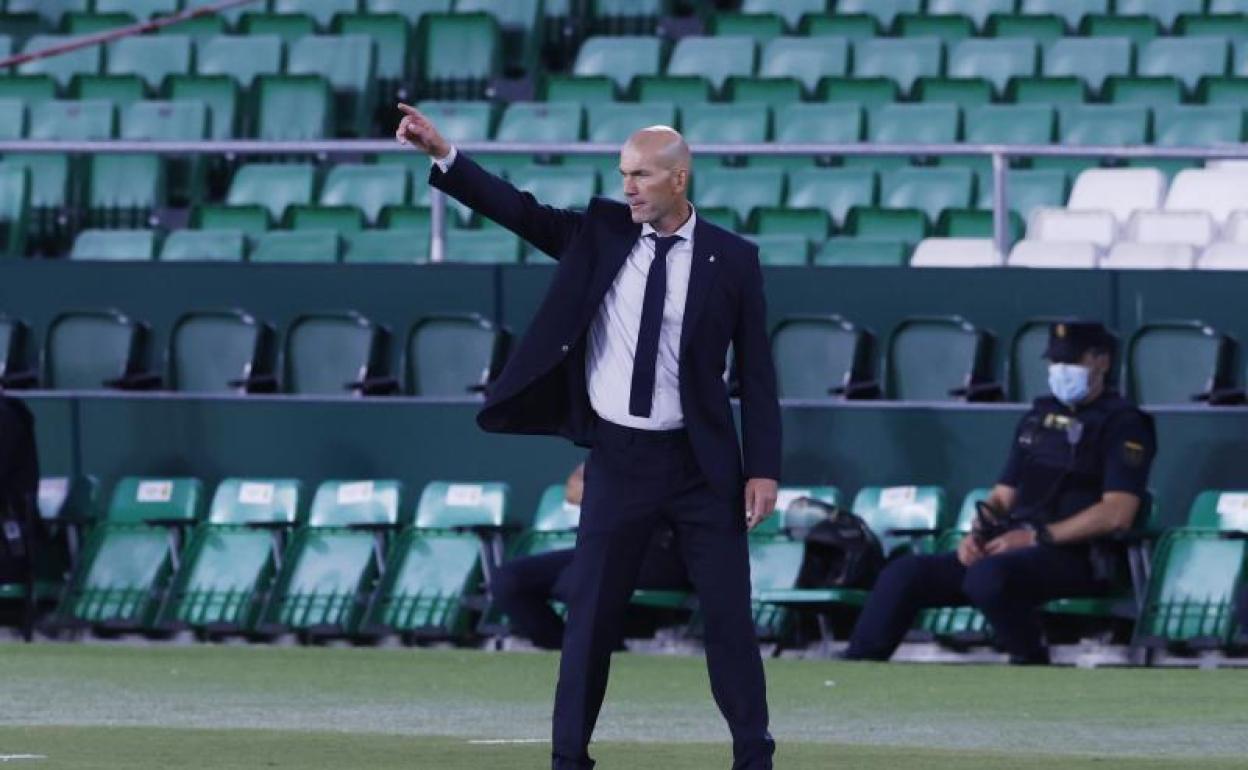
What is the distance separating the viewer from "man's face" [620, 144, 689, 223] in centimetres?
802

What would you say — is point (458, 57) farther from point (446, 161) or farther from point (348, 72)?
point (446, 161)

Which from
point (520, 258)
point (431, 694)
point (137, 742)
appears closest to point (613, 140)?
point (520, 258)

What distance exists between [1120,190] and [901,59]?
2.57m

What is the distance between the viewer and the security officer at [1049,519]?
44.0 feet

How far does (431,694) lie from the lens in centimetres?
1216

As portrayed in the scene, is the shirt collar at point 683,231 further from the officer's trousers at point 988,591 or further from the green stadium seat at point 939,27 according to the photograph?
the green stadium seat at point 939,27

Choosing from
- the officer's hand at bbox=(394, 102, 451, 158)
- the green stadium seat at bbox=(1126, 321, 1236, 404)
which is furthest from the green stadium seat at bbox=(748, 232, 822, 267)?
the officer's hand at bbox=(394, 102, 451, 158)

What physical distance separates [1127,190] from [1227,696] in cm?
536

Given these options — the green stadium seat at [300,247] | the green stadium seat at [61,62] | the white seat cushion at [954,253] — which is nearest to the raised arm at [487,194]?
the white seat cushion at [954,253]

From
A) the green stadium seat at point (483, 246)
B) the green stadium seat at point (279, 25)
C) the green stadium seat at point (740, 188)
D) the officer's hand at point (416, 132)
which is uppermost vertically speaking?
the green stadium seat at point (279, 25)

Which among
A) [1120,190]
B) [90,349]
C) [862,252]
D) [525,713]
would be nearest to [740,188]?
[862,252]

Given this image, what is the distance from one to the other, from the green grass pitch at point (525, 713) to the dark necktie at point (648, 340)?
1.35 metres

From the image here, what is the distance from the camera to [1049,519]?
1365 cm

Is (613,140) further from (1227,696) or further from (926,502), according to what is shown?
(1227,696)
